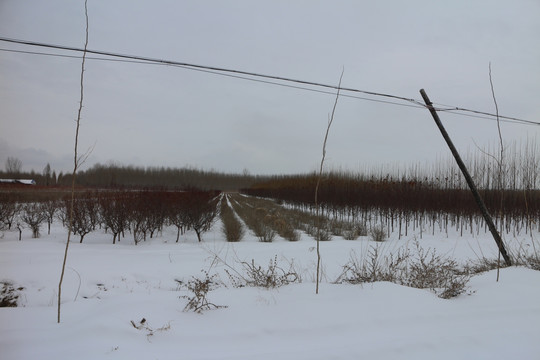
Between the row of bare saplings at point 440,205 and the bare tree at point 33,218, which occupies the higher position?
the row of bare saplings at point 440,205

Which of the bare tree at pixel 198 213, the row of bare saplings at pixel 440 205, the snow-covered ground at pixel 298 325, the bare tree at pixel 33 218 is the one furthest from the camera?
the row of bare saplings at pixel 440 205

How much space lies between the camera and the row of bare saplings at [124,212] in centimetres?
980

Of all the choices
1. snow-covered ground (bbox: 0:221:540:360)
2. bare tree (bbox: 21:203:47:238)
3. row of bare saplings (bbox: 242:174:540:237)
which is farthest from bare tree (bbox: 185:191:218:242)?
row of bare saplings (bbox: 242:174:540:237)

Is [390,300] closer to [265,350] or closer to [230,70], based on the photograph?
[265,350]

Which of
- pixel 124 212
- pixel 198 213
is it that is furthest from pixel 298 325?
pixel 124 212

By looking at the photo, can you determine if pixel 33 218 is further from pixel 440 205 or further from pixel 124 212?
pixel 440 205

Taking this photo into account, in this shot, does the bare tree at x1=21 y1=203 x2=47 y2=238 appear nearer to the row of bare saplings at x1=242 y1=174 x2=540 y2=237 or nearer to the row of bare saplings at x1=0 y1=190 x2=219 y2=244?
the row of bare saplings at x1=0 y1=190 x2=219 y2=244

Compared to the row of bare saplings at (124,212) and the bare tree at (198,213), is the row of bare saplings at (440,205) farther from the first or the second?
the row of bare saplings at (124,212)

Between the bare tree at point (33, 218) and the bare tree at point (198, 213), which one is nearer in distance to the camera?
the bare tree at point (33, 218)

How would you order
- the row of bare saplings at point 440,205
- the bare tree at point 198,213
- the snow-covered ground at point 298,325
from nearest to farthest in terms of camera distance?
the snow-covered ground at point 298,325
the bare tree at point 198,213
the row of bare saplings at point 440,205

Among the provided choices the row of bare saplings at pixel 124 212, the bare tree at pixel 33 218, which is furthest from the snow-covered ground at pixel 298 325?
the bare tree at pixel 33 218

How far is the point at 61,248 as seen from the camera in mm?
7816

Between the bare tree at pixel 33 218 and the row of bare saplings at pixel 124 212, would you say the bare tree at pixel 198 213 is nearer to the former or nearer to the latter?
the row of bare saplings at pixel 124 212

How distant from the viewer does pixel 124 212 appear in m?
9.85
